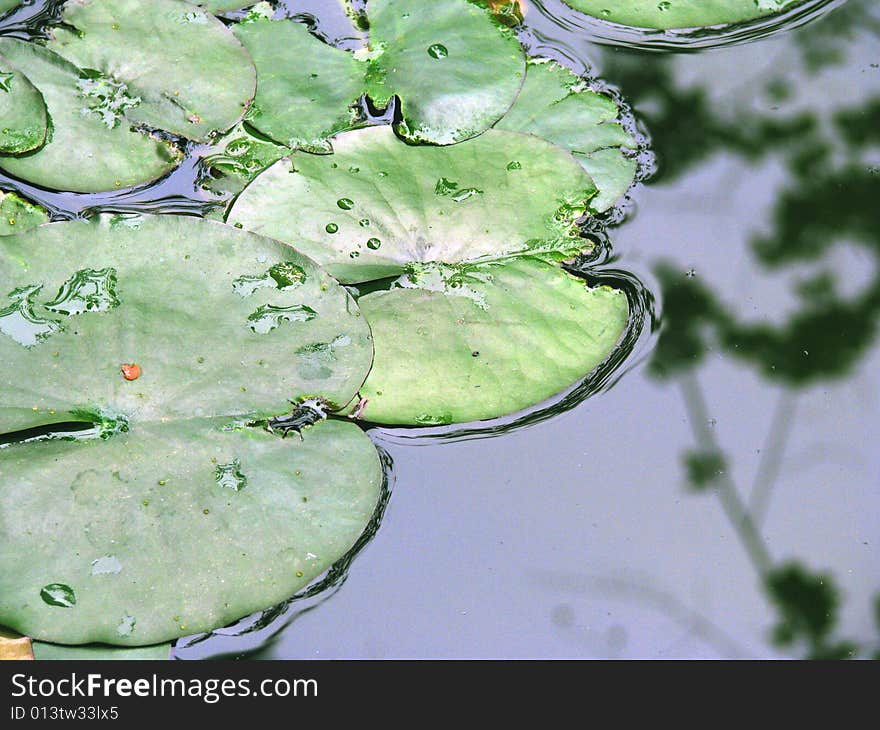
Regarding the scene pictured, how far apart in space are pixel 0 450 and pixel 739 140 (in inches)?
78.0

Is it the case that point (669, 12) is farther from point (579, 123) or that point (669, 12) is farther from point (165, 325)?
point (165, 325)

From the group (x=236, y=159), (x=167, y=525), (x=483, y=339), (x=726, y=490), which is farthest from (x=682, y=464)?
(x=236, y=159)

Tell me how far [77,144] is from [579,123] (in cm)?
127

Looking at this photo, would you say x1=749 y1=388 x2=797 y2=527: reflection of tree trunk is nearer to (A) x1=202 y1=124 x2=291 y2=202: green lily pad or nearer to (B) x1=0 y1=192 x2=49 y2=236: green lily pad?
(A) x1=202 y1=124 x2=291 y2=202: green lily pad

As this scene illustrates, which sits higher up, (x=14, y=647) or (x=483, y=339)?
(x=483, y=339)

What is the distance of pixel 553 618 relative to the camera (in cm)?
168

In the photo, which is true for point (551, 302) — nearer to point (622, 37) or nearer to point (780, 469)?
point (780, 469)

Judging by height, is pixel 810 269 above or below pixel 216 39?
below

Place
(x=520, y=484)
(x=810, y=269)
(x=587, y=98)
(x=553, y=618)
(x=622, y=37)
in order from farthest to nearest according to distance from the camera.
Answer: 1. (x=622, y=37)
2. (x=587, y=98)
3. (x=810, y=269)
4. (x=520, y=484)
5. (x=553, y=618)

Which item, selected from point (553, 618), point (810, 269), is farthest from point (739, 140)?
point (553, 618)

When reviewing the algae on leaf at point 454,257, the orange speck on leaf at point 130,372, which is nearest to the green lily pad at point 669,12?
the algae on leaf at point 454,257

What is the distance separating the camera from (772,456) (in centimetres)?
183

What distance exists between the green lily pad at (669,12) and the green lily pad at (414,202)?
60 centimetres

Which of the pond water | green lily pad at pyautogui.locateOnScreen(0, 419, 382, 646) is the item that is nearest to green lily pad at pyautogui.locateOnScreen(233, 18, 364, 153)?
the pond water
